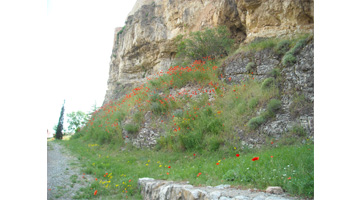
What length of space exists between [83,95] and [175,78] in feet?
9.78

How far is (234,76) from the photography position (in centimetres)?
655

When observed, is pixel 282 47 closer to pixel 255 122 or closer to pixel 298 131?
pixel 255 122

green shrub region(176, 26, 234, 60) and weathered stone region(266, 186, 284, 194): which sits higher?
green shrub region(176, 26, 234, 60)

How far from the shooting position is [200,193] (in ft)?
7.19

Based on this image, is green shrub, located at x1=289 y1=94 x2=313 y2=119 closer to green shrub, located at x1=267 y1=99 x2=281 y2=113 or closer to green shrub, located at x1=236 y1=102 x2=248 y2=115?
green shrub, located at x1=267 y1=99 x2=281 y2=113

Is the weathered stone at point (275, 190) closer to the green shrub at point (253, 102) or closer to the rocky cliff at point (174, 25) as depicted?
the green shrub at point (253, 102)

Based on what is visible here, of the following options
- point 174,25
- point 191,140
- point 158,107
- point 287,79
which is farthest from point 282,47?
point 174,25

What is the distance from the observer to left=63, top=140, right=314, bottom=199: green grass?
2.23 metres

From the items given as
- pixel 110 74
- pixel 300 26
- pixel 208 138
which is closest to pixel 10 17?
pixel 208 138

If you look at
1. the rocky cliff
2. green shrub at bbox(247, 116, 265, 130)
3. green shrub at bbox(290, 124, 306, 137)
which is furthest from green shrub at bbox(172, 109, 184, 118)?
the rocky cliff

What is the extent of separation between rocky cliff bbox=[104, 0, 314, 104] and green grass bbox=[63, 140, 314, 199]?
497cm

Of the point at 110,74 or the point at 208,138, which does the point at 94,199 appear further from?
the point at 110,74

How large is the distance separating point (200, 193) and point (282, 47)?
5356 millimetres

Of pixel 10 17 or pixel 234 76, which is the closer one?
pixel 10 17
